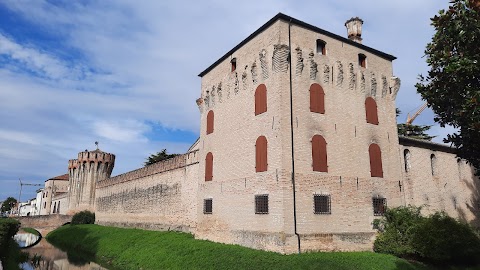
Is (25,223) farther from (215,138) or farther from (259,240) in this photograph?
(259,240)

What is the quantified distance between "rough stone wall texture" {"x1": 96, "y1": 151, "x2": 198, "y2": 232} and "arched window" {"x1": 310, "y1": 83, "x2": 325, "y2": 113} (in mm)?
9242

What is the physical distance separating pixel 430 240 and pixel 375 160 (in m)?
4.65

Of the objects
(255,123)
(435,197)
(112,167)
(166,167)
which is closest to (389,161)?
(435,197)

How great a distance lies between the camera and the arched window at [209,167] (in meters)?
20.1

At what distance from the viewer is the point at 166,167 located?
87.5ft

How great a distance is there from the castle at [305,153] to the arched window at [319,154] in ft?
0.16

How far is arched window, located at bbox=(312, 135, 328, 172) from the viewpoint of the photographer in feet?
52.6

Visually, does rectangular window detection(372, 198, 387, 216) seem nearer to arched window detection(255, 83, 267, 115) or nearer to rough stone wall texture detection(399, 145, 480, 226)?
rough stone wall texture detection(399, 145, 480, 226)

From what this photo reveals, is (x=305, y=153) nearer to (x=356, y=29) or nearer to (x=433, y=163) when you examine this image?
Result: (x=356, y=29)

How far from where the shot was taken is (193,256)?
16.8 meters

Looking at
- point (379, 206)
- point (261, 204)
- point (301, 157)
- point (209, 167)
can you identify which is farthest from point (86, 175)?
point (379, 206)

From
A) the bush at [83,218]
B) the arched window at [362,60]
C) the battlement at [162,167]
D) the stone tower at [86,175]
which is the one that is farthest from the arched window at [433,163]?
the stone tower at [86,175]

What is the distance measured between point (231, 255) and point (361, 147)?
26.9ft

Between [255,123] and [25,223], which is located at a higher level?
[255,123]
